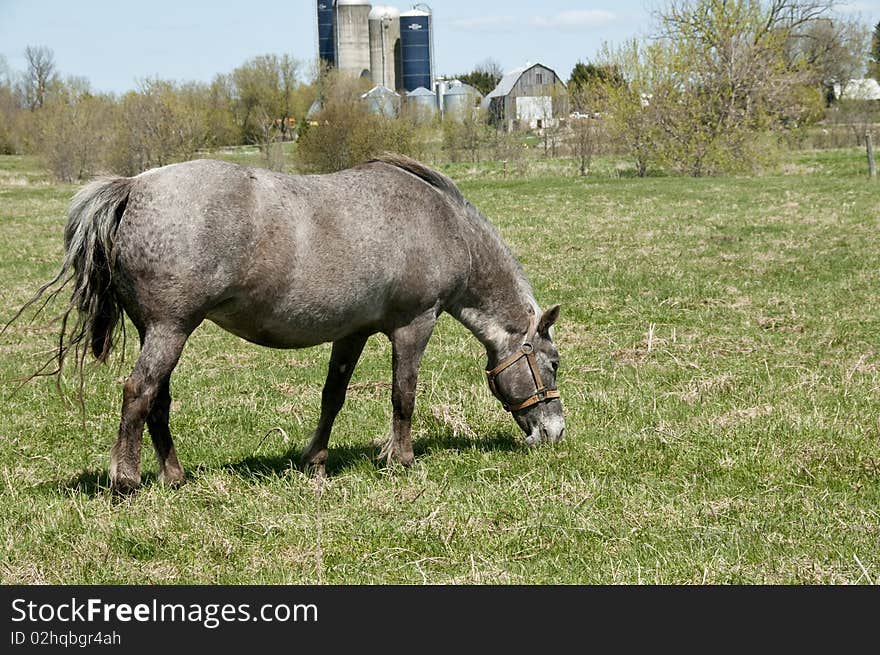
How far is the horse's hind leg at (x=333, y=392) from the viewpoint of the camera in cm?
594

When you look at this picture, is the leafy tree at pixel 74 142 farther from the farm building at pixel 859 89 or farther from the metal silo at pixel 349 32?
the metal silo at pixel 349 32

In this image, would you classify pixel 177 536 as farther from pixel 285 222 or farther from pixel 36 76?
pixel 36 76

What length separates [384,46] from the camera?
95.2m

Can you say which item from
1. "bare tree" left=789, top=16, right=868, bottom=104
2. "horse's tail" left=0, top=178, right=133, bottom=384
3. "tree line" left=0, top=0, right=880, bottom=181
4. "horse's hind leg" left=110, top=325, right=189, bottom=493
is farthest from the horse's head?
"bare tree" left=789, top=16, right=868, bottom=104

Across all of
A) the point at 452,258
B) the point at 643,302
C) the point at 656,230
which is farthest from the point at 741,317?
the point at 656,230

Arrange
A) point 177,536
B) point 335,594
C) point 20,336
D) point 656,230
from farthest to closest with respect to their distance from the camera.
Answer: point 656,230 < point 20,336 < point 177,536 < point 335,594

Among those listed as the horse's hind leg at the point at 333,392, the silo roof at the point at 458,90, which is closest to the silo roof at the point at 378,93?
the silo roof at the point at 458,90

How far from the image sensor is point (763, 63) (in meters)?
32.4

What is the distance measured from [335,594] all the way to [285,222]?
2104 mm

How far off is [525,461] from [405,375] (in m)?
0.94

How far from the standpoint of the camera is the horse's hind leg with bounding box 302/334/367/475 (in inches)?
234

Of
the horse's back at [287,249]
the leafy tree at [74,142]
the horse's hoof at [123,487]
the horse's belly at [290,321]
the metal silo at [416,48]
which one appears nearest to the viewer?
the horse's back at [287,249]

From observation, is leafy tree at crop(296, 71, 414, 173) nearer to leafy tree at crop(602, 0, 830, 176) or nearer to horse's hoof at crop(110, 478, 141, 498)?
leafy tree at crop(602, 0, 830, 176)

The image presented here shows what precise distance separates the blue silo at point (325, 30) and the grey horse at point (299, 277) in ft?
312
